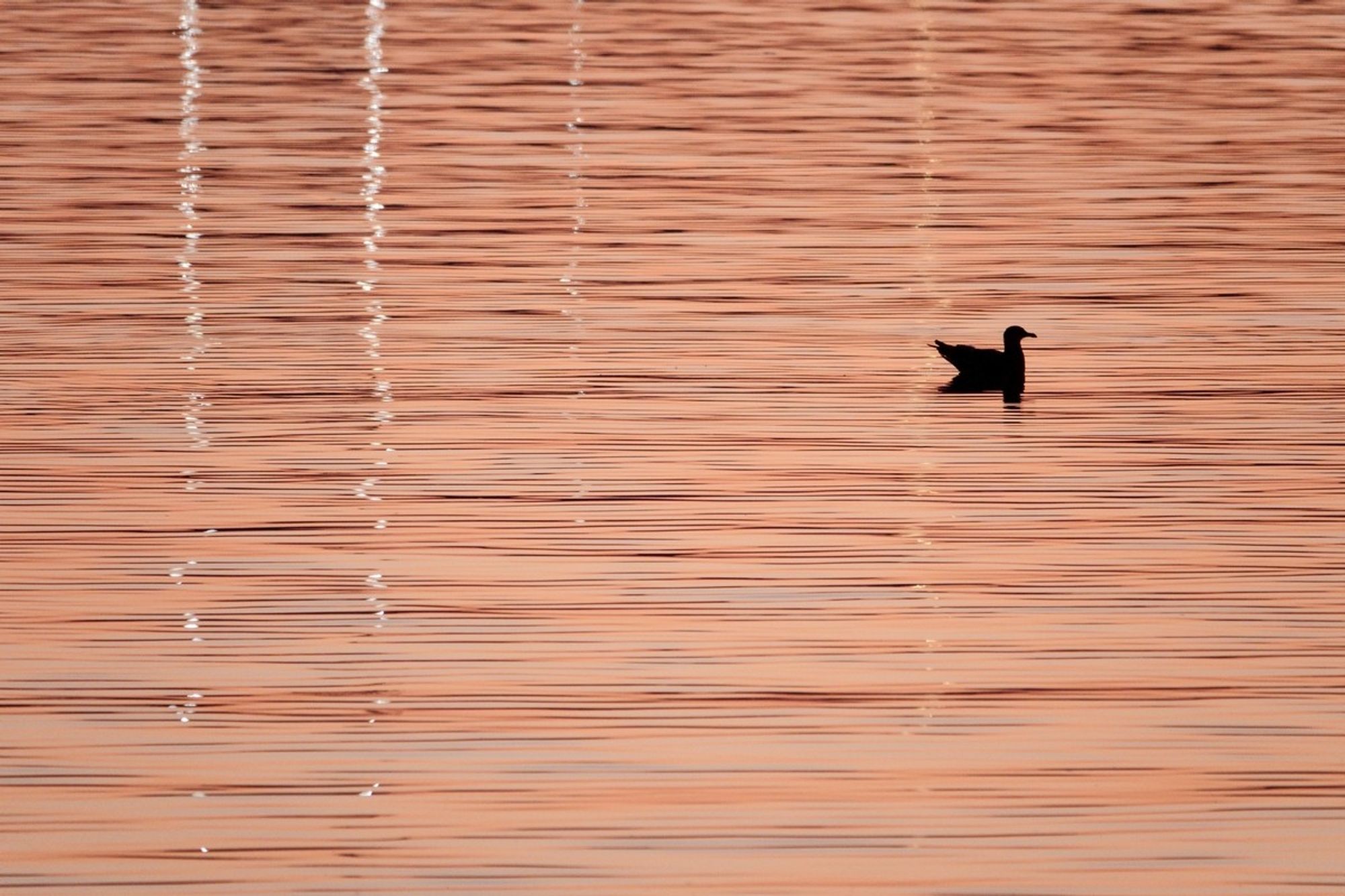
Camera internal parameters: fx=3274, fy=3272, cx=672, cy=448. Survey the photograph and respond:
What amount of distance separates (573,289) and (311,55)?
92.6ft

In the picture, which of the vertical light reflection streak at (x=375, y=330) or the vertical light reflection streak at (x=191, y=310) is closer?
the vertical light reflection streak at (x=191, y=310)

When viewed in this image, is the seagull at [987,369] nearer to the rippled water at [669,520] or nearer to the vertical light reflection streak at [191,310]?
the rippled water at [669,520]

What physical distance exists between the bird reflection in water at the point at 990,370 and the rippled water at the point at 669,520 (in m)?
0.18

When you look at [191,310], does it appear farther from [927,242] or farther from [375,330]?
[927,242]

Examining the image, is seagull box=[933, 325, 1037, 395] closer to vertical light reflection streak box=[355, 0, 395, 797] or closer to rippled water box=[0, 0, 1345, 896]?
rippled water box=[0, 0, 1345, 896]

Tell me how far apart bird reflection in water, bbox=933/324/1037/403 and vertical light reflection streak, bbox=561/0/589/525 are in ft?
7.89

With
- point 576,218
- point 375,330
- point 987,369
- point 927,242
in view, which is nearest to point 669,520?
point 987,369

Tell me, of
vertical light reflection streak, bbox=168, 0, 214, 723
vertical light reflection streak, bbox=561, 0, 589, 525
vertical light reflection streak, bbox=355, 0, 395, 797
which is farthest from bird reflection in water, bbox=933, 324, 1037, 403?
vertical light reflection streak, bbox=168, 0, 214, 723

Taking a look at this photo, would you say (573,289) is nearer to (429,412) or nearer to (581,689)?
(429,412)

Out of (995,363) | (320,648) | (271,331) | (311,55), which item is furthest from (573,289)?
(311,55)

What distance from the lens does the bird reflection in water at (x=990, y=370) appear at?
811 inches

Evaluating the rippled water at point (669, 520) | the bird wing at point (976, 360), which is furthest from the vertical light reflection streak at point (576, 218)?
the bird wing at point (976, 360)

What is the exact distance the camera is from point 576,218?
1174 inches

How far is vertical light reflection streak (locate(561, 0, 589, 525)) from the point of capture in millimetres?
17875
